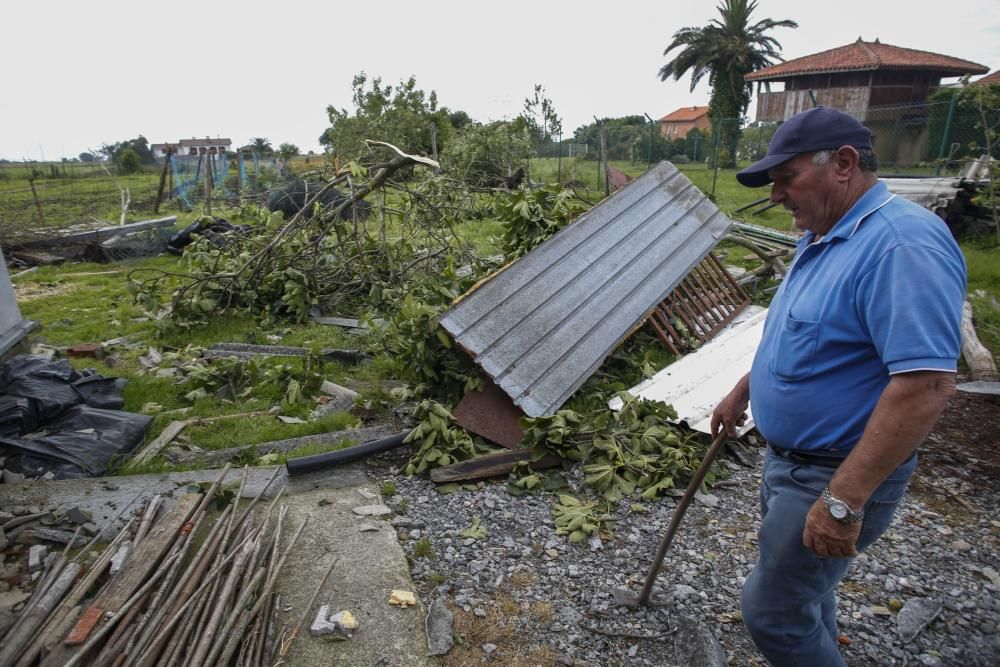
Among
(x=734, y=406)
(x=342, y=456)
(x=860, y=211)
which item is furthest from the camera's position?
(x=342, y=456)

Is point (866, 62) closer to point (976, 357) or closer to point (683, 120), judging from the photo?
point (976, 357)

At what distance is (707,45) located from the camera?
34.8 metres

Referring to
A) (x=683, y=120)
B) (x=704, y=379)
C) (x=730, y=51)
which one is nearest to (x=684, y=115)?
(x=683, y=120)

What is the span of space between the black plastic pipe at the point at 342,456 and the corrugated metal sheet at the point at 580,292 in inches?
33.3

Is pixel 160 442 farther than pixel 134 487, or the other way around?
pixel 160 442

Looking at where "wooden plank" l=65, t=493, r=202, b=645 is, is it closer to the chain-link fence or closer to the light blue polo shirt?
the light blue polo shirt

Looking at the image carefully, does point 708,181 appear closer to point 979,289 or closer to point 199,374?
point 979,289

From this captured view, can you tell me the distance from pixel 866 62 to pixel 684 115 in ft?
121

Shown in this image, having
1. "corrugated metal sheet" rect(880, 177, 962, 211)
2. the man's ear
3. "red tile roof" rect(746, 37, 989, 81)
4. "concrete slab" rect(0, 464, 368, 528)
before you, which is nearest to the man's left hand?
the man's ear

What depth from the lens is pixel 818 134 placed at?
5.73 feet

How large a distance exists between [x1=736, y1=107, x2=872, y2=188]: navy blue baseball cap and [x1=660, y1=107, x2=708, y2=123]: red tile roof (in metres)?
64.9

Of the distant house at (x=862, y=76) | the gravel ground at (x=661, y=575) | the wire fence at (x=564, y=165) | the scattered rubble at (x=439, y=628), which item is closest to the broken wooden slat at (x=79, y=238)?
the wire fence at (x=564, y=165)

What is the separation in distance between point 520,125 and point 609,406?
13681 mm

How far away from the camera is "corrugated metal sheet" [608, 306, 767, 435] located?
14.9ft
